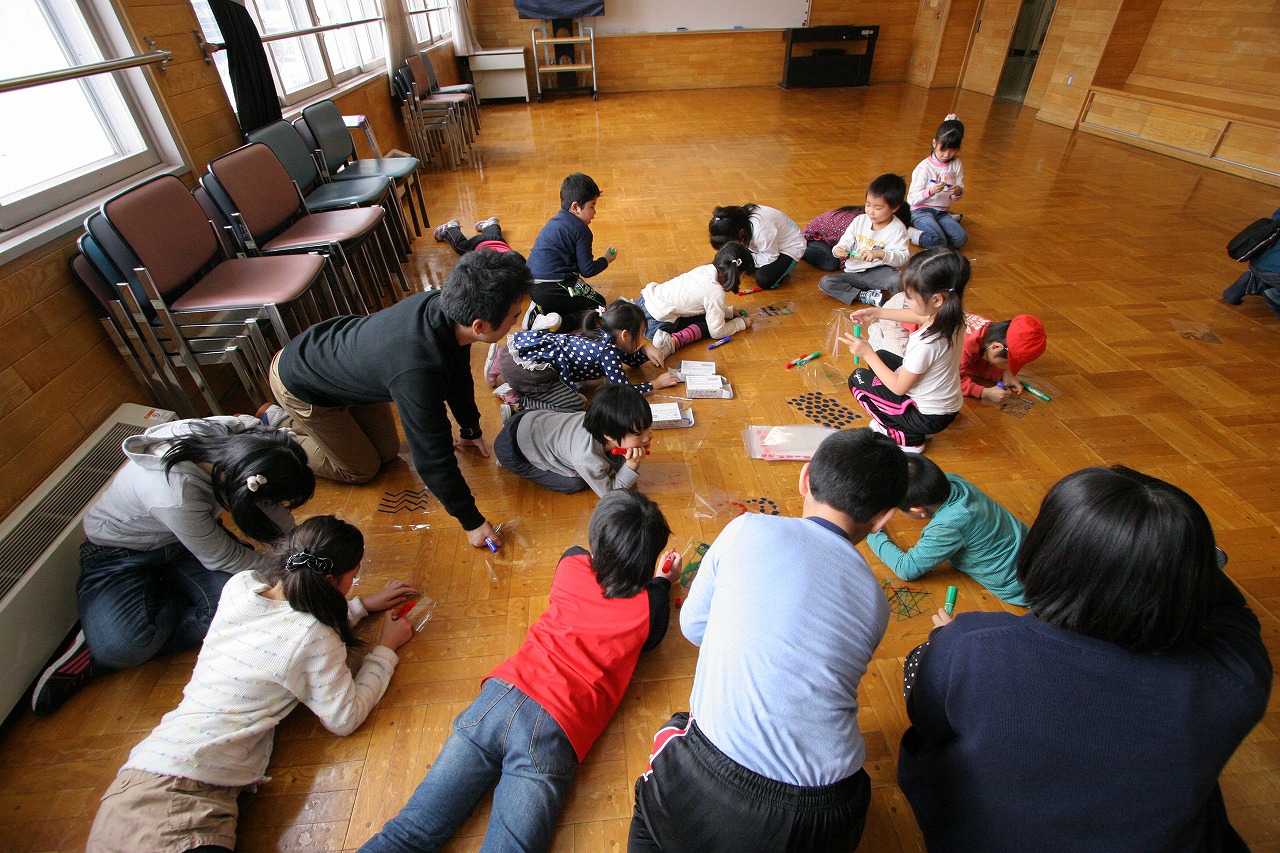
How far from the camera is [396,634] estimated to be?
1.57 metres

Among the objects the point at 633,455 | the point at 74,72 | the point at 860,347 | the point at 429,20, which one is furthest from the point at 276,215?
the point at 429,20

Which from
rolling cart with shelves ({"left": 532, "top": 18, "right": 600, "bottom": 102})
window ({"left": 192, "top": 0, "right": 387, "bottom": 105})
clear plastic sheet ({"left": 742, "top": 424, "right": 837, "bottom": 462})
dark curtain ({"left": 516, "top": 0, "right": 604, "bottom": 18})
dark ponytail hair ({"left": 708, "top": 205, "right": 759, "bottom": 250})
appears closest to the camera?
clear plastic sheet ({"left": 742, "top": 424, "right": 837, "bottom": 462})

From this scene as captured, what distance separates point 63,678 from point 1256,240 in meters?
5.03

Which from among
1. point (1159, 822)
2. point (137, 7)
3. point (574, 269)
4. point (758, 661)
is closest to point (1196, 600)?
point (1159, 822)

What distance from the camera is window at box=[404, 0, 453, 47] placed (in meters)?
6.07

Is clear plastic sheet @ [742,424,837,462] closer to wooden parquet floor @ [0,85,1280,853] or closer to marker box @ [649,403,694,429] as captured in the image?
wooden parquet floor @ [0,85,1280,853]

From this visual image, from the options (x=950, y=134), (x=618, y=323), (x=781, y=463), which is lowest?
(x=781, y=463)

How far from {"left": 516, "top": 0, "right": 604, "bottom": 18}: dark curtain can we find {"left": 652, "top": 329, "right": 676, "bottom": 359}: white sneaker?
7.25 m

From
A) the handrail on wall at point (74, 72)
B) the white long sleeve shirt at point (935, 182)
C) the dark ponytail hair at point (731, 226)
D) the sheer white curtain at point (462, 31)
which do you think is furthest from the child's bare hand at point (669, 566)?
the sheer white curtain at point (462, 31)

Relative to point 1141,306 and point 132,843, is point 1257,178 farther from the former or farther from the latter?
point 132,843

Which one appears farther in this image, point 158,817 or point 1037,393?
point 1037,393

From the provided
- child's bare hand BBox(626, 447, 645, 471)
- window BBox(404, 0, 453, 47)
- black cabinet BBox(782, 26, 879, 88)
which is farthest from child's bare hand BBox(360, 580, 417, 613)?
black cabinet BBox(782, 26, 879, 88)

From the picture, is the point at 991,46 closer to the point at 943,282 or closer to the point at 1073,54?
the point at 1073,54

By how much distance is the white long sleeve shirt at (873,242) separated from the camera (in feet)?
10.2
